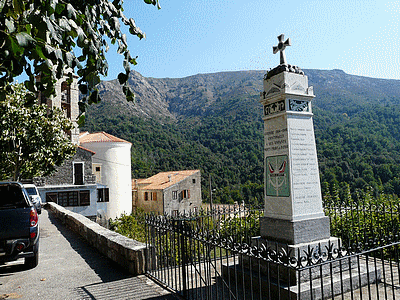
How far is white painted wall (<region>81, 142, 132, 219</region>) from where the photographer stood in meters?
35.8

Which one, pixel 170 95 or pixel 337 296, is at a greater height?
pixel 170 95

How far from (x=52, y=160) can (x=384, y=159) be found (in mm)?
44376

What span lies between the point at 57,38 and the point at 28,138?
1495 cm

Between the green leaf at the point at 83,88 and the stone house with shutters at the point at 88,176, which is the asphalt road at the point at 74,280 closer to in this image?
the green leaf at the point at 83,88

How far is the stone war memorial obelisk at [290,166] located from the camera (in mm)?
5020

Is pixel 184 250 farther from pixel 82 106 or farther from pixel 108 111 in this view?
pixel 108 111

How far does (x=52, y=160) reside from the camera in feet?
55.5

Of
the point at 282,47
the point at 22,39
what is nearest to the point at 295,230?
the point at 282,47

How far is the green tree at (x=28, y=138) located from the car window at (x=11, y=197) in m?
8.48

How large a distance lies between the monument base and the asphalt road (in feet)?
6.29

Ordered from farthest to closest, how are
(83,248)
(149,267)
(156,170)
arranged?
(156,170) < (83,248) < (149,267)

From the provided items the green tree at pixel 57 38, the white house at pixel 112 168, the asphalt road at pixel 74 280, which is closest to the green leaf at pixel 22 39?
the green tree at pixel 57 38

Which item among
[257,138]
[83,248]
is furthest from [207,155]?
[83,248]

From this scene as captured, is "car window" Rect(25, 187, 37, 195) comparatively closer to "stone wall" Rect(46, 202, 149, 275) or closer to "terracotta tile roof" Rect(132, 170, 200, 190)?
"stone wall" Rect(46, 202, 149, 275)
